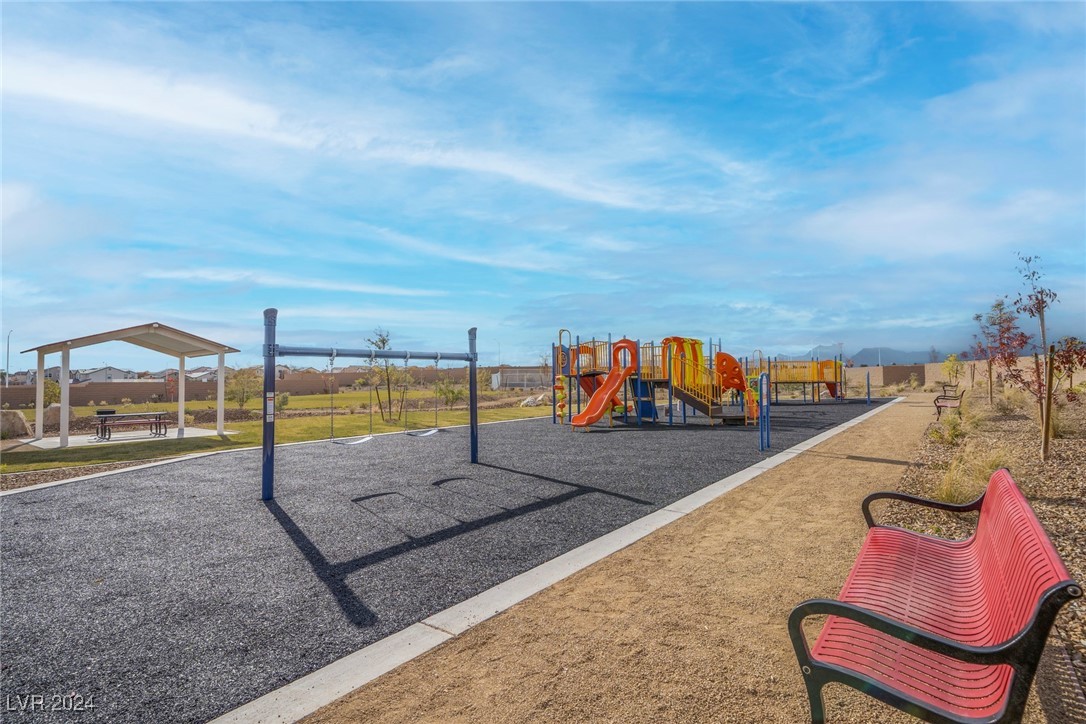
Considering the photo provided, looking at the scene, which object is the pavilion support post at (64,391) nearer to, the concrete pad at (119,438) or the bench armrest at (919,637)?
the concrete pad at (119,438)

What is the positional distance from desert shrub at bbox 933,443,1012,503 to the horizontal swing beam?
22.1 ft

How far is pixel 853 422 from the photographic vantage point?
17.0m

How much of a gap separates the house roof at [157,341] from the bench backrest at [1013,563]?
1674cm

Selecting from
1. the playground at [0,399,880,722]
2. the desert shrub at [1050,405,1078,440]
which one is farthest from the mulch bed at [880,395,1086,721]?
the playground at [0,399,880,722]

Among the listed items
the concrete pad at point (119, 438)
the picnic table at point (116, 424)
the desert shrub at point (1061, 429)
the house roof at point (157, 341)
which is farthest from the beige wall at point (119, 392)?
the desert shrub at point (1061, 429)

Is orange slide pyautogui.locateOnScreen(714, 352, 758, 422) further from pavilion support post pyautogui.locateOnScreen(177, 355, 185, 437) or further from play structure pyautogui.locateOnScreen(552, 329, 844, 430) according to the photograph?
pavilion support post pyautogui.locateOnScreen(177, 355, 185, 437)

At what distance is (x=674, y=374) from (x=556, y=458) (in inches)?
321

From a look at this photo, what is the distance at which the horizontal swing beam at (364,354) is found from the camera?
7.68m

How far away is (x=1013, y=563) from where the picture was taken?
2326 mm

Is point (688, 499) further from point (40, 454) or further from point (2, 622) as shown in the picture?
point (40, 454)

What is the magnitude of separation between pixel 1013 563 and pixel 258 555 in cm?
531

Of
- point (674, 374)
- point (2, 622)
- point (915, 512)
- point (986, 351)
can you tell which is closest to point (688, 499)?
point (915, 512)

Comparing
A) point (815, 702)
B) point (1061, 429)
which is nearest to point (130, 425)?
point (815, 702)

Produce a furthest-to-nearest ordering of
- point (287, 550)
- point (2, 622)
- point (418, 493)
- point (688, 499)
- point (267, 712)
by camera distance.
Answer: point (418, 493), point (688, 499), point (287, 550), point (2, 622), point (267, 712)
